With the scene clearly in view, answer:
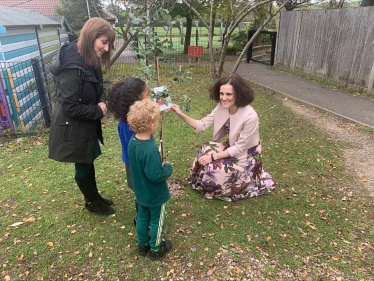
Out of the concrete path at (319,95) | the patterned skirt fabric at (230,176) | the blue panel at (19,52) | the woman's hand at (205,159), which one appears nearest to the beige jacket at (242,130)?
the patterned skirt fabric at (230,176)

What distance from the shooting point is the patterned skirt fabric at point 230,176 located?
339 centimetres

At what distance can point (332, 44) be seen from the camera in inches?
349

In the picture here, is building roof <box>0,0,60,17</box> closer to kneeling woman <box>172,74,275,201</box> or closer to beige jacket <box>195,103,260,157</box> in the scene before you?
kneeling woman <box>172,74,275,201</box>

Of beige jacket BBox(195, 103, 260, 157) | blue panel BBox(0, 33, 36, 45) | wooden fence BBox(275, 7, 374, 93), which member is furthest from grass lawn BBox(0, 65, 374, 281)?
wooden fence BBox(275, 7, 374, 93)

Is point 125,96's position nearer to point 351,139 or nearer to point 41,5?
point 351,139

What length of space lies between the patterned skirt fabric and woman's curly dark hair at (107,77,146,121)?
4.62ft

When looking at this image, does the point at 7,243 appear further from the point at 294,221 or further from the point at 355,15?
the point at 355,15

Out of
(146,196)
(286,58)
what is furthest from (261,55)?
(146,196)

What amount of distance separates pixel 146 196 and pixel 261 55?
45.5 ft

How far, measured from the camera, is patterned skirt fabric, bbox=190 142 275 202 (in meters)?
3.39

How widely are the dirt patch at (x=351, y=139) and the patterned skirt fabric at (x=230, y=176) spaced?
4.55ft

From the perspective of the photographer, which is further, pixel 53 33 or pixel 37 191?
pixel 53 33

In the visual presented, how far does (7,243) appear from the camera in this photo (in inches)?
113

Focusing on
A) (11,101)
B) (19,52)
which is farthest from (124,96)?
(19,52)
